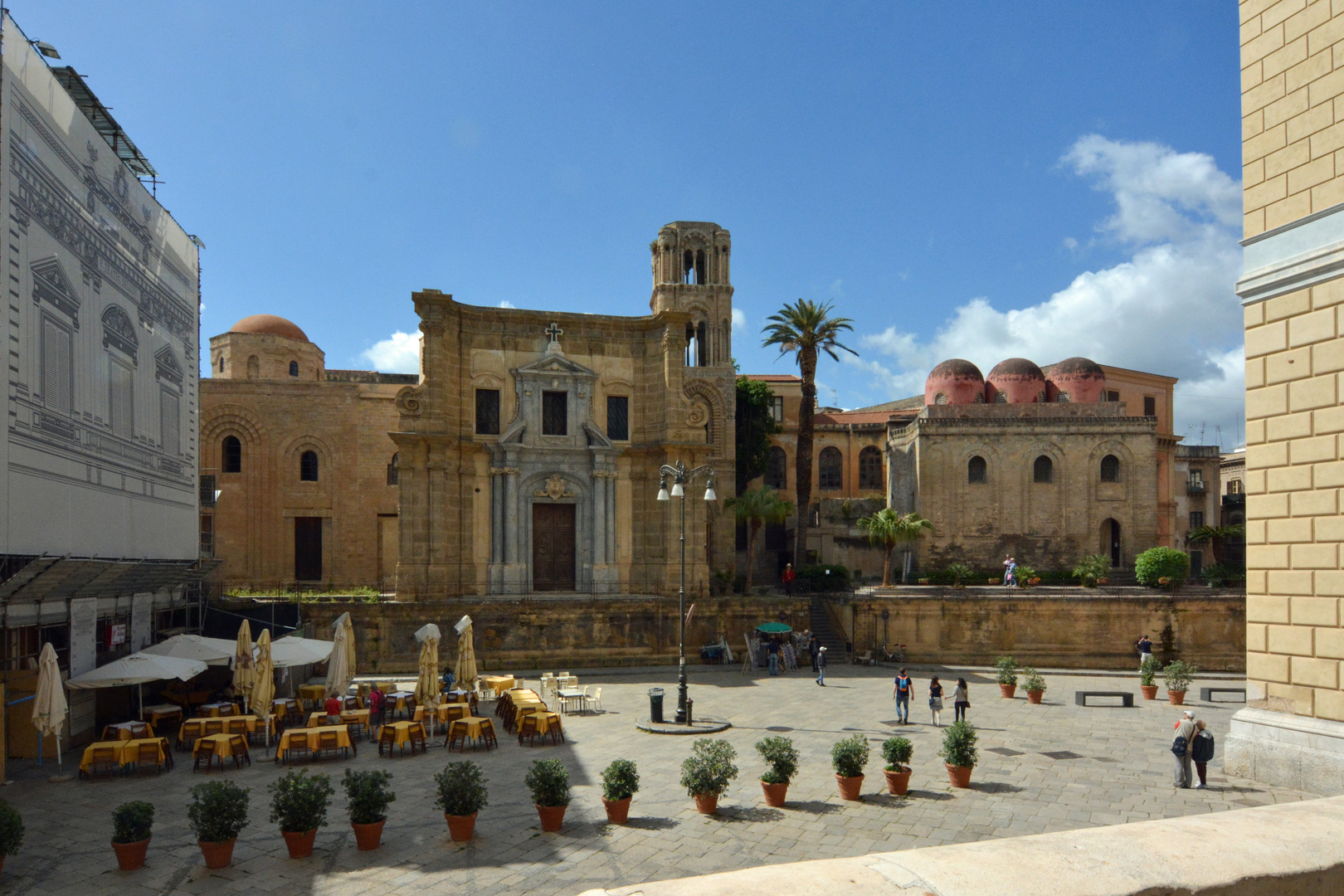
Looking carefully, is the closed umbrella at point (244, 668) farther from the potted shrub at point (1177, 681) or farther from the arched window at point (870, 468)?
the arched window at point (870, 468)

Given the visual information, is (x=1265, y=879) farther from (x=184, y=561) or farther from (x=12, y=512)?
(x=184, y=561)

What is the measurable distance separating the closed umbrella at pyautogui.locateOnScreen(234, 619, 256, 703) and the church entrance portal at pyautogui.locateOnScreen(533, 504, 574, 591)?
44.5ft

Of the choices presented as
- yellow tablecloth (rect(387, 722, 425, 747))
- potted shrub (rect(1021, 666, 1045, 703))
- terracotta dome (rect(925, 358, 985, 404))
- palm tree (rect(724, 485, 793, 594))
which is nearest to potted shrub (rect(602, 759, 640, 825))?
yellow tablecloth (rect(387, 722, 425, 747))

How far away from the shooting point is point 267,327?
48188 mm

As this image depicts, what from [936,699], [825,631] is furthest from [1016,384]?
[936,699]

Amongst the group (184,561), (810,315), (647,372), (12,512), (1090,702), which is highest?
(810,315)

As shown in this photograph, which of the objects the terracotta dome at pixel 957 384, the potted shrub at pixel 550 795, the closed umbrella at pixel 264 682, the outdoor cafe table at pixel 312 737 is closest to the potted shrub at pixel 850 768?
the potted shrub at pixel 550 795

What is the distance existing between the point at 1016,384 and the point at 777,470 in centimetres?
1369

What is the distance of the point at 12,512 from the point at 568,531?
18203 mm

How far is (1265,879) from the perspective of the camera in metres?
3.30

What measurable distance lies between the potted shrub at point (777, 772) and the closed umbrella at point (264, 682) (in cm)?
1018

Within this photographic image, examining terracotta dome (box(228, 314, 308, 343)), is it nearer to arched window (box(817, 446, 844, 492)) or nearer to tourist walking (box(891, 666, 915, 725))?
arched window (box(817, 446, 844, 492))

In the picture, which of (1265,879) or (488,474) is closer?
(1265,879)

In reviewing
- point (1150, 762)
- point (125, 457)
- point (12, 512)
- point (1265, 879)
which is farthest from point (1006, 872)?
point (125, 457)
